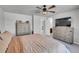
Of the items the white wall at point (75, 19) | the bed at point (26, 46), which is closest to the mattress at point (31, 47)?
Result: the bed at point (26, 46)

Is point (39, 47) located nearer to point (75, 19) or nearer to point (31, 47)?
point (31, 47)

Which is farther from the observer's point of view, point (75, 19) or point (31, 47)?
point (75, 19)

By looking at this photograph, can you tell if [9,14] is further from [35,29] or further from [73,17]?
[35,29]

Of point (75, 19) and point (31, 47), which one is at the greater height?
point (75, 19)

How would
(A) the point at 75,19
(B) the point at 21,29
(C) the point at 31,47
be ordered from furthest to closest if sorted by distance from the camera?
(A) the point at 75,19
(B) the point at 21,29
(C) the point at 31,47

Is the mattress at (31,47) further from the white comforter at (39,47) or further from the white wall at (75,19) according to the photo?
the white wall at (75,19)

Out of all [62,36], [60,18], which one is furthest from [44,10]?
[62,36]

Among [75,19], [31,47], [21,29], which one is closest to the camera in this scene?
[31,47]

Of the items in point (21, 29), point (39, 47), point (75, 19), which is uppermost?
point (75, 19)

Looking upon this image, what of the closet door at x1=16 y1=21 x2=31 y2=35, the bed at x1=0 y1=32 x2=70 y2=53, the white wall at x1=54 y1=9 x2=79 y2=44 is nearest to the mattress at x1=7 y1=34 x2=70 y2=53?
the bed at x1=0 y1=32 x2=70 y2=53

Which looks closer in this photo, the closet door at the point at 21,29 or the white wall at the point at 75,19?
the closet door at the point at 21,29

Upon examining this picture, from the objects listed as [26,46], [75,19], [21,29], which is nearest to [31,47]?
[26,46]
